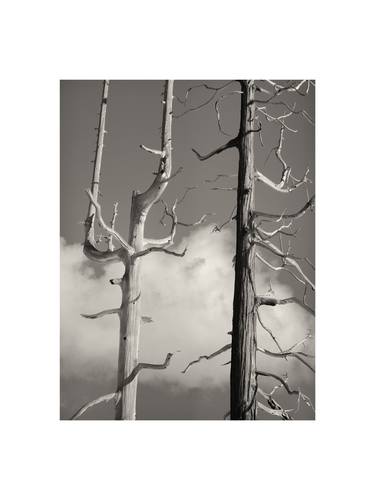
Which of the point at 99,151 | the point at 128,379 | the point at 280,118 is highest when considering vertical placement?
the point at 280,118

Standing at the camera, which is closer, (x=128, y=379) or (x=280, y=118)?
(x=128, y=379)

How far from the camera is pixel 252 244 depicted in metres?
3.30

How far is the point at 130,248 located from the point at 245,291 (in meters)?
0.73

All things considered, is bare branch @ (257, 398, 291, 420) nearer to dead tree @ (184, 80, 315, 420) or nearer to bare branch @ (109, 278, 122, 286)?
dead tree @ (184, 80, 315, 420)

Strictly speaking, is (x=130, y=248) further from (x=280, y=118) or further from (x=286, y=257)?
(x=280, y=118)

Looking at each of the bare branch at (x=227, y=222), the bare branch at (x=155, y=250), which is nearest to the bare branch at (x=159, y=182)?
the bare branch at (x=155, y=250)

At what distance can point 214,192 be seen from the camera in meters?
3.33

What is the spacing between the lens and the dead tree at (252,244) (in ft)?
10.7

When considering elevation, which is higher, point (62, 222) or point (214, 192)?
point (214, 192)
